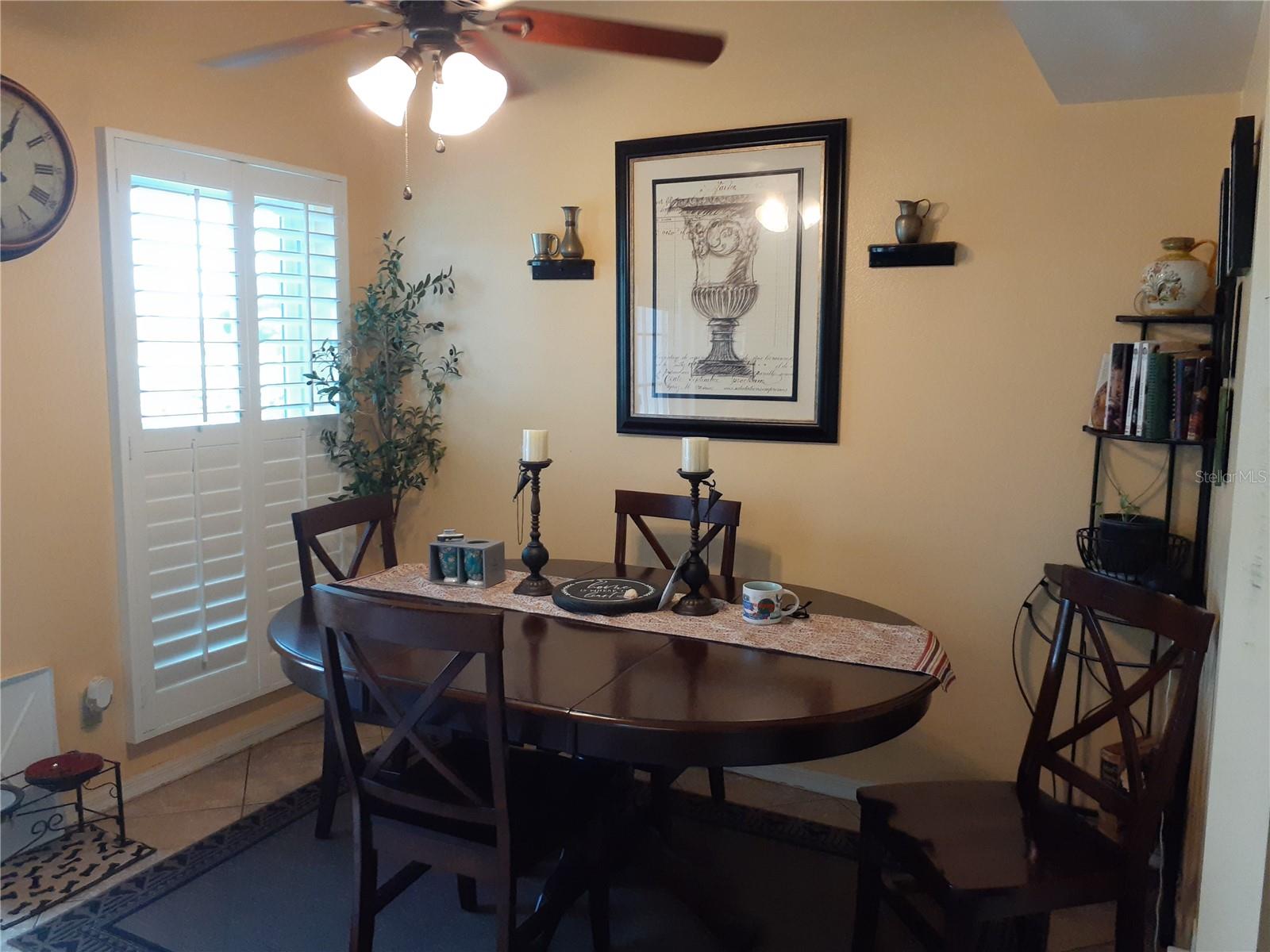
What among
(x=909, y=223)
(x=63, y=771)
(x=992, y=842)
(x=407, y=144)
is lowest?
(x=63, y=771)

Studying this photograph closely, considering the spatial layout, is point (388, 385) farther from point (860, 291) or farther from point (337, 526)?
point (860, 291)

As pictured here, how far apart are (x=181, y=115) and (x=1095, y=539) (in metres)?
3.08

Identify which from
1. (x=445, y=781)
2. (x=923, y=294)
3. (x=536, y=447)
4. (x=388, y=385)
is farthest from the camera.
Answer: (x=388, y=385)

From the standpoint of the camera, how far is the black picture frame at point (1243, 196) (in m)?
1.78

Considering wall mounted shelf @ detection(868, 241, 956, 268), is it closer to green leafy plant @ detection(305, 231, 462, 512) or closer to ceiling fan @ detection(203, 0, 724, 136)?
ceiling fan @ detection(203, 0, 724, 136)

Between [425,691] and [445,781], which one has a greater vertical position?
[425,691]

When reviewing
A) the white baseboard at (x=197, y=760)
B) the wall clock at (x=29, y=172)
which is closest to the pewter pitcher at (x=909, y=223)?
the wall clock at (x=29, y=172)

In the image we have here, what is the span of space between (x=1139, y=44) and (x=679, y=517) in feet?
5.56

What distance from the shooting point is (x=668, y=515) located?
293cm

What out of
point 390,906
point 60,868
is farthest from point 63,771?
point 390,906

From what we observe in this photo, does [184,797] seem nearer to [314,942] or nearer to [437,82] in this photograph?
[314,942]

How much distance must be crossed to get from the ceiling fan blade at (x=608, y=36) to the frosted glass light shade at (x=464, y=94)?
0.10 metres

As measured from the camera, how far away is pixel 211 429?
10.0 ft

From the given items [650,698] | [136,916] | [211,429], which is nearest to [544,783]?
[650,698]
